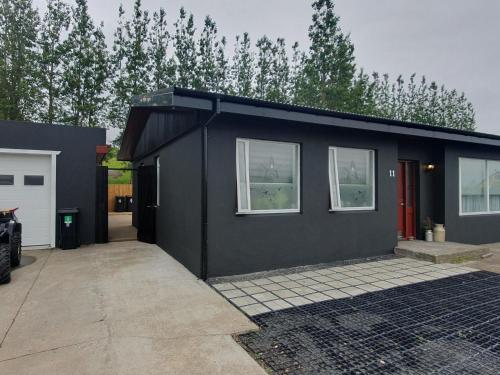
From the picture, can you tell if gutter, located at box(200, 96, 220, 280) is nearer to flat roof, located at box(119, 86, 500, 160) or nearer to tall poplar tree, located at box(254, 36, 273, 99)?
flat roof, located at box(119, 86, 500, 160)

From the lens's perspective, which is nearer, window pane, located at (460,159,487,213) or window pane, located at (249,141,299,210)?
window pane, located at (249,141,299,210)

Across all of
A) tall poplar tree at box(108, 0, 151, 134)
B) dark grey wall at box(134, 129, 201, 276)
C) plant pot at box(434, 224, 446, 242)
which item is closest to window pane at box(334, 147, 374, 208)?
plant pot at box(434, 224, 446, 242)

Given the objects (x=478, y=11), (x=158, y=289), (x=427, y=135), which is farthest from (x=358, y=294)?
(x=478, y=11)

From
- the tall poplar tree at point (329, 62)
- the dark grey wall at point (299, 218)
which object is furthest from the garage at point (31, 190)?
the tall poplar tree at point (329, 62)

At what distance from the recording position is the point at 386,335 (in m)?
2.62

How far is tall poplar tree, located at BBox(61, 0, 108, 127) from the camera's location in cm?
1280

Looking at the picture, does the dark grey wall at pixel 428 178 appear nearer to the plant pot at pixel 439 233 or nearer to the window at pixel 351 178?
the plant pot at pixel 439 233

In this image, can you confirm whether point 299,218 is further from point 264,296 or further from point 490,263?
point 490,263

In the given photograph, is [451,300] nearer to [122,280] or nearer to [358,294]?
[358,294]

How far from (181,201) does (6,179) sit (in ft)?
14.0

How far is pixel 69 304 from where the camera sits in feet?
10.8

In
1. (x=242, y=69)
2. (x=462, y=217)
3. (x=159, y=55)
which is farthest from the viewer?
(x=242, y=69)

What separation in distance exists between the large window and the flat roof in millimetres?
725

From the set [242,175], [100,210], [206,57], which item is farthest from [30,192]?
[206,57]
